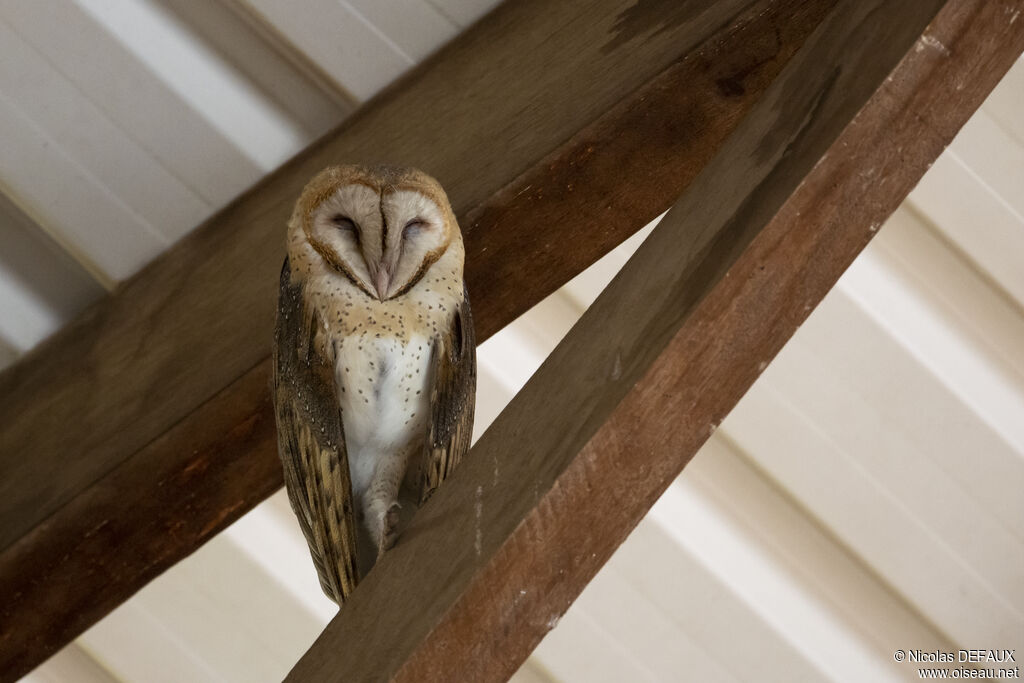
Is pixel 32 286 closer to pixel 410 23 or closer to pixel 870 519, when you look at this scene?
pixel 410 23

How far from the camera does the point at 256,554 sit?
2215mm

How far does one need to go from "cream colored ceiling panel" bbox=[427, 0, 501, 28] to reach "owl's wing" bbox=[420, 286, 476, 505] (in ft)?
1.84

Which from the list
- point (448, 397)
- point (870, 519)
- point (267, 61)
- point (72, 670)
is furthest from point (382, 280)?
point (72, 670)

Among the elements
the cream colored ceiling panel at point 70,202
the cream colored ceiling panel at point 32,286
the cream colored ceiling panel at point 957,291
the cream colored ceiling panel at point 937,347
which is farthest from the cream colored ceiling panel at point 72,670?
the cream colored ceiling panel at point 957,291

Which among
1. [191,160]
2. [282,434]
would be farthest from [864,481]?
[191,160]

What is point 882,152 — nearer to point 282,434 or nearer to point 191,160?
point 282,434

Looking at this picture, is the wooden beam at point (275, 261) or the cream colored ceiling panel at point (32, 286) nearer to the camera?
the wooden beam at point (275, 261)

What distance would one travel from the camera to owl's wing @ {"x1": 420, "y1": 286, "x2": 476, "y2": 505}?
4.51 ft

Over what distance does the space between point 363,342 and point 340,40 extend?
2.13 feet

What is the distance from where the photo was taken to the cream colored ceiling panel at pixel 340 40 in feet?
5.75

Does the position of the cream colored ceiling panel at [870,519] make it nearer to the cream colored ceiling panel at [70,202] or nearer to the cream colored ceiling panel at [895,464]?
the cream colored ceiling panel at [895,464]

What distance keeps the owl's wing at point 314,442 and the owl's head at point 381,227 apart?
83mm

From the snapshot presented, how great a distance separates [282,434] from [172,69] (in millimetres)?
762

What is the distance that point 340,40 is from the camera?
1.77 metres
